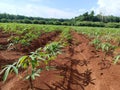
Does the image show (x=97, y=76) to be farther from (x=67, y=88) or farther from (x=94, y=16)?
(x=94, y=16)

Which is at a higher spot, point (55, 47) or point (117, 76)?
point (55, 47)

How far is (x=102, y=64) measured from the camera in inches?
239

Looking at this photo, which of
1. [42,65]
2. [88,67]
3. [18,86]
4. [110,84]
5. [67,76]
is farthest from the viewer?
[88,67]

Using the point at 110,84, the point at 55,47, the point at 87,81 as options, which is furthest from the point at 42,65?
the point at 110,84

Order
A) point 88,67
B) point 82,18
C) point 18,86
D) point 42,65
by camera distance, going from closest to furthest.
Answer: point 18,86
point 42,65
point 88,67
point 82,18

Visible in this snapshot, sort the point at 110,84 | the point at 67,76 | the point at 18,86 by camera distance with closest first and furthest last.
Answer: the point at 18,86
the point at 110,84
the point at 67,76

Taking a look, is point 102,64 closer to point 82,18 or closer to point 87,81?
point 87,81

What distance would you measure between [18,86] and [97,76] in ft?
6.36

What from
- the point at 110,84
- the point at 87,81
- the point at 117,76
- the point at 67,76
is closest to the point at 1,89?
the point at 67,76

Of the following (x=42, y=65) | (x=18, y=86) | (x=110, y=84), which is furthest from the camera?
(x=42, y=65)

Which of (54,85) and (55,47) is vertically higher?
(55,47)

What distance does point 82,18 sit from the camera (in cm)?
6775

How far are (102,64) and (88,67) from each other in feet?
1.74

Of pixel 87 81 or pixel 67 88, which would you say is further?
pixel 87 81
